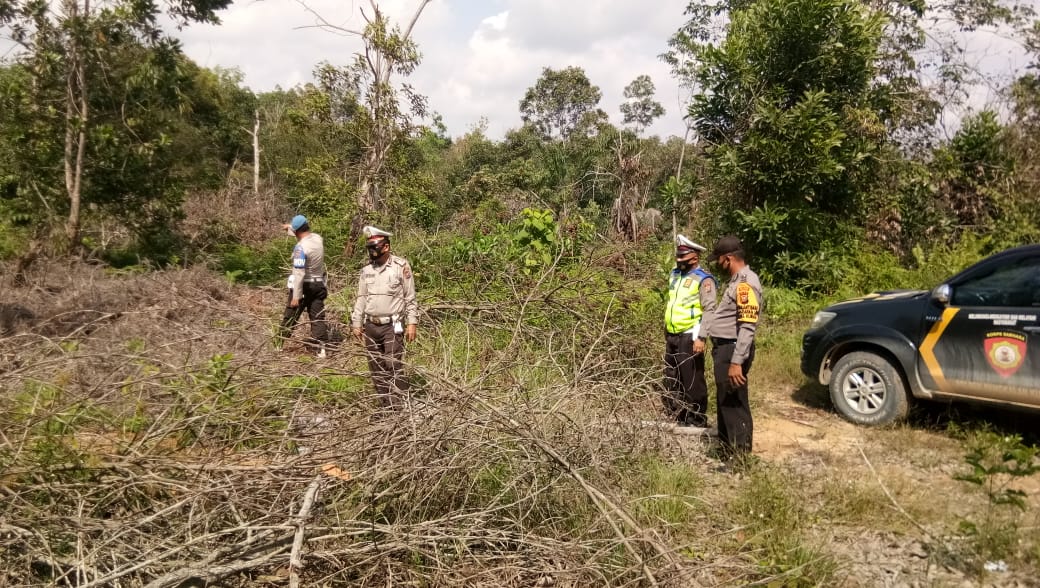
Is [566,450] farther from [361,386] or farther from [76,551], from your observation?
[76,551]

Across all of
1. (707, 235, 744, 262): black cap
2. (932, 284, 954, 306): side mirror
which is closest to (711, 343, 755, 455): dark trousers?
(707, 235, 744, 262): black cap

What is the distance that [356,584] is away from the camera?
9.41 ft

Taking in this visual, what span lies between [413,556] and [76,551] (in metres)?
1.50

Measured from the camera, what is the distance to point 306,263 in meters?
6.71

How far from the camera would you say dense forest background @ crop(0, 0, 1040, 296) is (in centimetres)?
905

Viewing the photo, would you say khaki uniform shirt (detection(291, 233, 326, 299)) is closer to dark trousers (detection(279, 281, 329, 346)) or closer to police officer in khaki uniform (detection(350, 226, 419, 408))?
dark trousers (detection(279, 281, 329, 346))

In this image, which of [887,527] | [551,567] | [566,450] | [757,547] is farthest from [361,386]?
[887,527]

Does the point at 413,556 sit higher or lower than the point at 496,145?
lower

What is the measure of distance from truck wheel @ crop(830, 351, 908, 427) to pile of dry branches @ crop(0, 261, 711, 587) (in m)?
2.20

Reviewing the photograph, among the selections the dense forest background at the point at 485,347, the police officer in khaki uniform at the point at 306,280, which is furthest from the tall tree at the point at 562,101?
the police officer in khaki uniform at the point at 306,280

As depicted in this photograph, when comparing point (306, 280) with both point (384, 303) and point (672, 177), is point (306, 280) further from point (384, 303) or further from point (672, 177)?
point (672, 177)

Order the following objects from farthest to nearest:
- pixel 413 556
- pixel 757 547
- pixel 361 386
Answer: pixel 361 386
pixel 757 547
pixel 413 556

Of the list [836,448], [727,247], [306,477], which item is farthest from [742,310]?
[306,477]

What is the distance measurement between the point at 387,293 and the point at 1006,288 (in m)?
4.68
